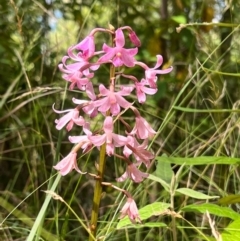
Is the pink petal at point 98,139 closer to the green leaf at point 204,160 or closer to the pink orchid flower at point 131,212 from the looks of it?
the pink orchid flower at point 131,212

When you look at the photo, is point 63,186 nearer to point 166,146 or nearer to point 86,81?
point 166,146

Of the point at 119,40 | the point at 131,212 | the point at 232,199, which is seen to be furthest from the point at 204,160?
the point at 119,40

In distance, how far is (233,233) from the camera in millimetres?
1064

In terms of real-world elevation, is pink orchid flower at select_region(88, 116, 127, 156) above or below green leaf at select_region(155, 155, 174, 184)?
above

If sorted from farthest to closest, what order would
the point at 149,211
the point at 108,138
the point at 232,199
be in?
the point at 232,199
the point at 149,211
the point at 108,138

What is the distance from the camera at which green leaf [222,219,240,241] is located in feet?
3.43

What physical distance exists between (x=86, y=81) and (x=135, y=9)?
169 cm

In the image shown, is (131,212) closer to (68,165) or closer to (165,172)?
(68,165)

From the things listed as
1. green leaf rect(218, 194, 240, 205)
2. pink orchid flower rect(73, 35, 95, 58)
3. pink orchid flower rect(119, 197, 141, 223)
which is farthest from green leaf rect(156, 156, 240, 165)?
pink orchid flower rect(73, 35, 95, 58)

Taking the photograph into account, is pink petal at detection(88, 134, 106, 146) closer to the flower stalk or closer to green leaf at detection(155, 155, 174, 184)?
the flower stalk

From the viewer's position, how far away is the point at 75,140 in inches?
41.7

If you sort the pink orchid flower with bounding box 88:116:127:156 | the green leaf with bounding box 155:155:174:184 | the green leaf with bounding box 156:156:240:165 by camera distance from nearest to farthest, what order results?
the pink orchid flower with bounding box 88:116:127:156 → the green leaf with bounding box 156:156:240:165 → the green leaf with bounding box 155:155:174:184

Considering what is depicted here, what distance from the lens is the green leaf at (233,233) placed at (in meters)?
1.05

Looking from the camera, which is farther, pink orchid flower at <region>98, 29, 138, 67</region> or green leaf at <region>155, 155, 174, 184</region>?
green leaf at <region>155, 155, 174, 184</region>
